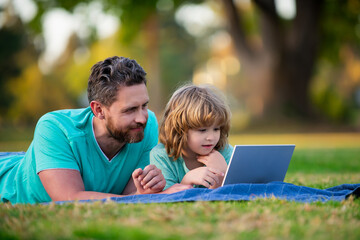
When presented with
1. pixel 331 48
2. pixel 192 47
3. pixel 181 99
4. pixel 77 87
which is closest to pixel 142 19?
pixel 331 48

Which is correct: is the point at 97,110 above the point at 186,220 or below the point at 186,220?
above

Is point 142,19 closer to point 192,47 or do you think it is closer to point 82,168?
point 82,168

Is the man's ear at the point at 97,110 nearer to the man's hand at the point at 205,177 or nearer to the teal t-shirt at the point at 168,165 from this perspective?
the teal t-shirt at the point at 168,165

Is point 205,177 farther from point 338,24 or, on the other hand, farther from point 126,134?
point 338,24

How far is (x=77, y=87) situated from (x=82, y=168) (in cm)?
3941

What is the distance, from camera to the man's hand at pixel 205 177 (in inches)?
149

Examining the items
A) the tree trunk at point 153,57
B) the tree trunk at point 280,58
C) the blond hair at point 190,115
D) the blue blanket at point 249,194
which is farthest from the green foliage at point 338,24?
the blue blanket at point 249,194

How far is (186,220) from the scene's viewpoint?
2.69 m

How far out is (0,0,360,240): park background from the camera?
103 inches

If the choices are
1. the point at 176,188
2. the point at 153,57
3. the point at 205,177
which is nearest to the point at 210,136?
the point at 205,177

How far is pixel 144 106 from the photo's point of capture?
3.95m

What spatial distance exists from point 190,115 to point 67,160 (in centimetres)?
113

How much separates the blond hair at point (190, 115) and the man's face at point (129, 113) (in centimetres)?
40

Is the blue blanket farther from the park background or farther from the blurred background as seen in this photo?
the blurred background
